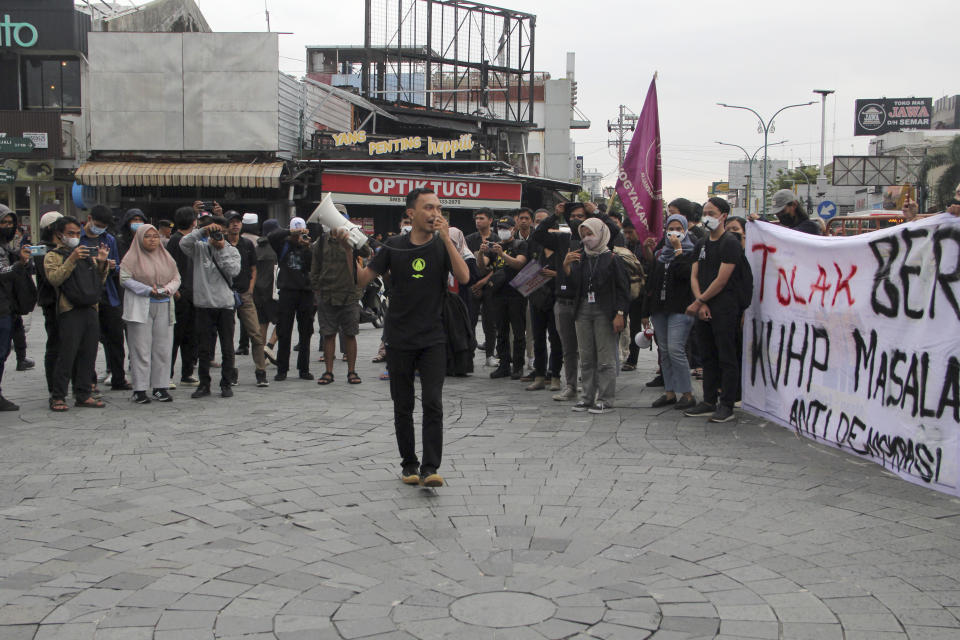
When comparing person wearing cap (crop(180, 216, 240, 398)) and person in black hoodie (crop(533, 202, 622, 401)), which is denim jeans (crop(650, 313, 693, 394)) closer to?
person in black hoodie (crop(533, 202, 622, 401))

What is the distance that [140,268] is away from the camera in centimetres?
890

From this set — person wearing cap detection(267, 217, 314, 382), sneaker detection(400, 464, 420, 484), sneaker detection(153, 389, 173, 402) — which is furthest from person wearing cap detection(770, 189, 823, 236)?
sneaker detection(153, 389, 173, 402)

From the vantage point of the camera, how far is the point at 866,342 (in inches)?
249

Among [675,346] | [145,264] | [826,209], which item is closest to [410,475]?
[675,346]

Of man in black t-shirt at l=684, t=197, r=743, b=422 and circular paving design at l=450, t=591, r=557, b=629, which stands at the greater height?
man in black t-shirt at l=684, t=197, r=743, b=422

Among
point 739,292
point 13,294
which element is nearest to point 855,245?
point 739,292

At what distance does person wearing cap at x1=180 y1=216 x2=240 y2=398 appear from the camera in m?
9.31

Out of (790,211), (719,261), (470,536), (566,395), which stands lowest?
(470,536)

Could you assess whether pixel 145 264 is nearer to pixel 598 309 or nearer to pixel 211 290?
pixel 211 290

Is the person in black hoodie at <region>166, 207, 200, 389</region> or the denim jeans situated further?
the person in black hoodie at <region>166, 207, 200, 389</region>

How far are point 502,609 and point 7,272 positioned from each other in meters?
6.56

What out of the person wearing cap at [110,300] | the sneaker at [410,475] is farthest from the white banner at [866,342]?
the person wearing cap at [110,300]

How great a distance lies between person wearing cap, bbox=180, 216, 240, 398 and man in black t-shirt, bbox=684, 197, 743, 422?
488 cm

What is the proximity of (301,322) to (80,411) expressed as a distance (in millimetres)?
2999
